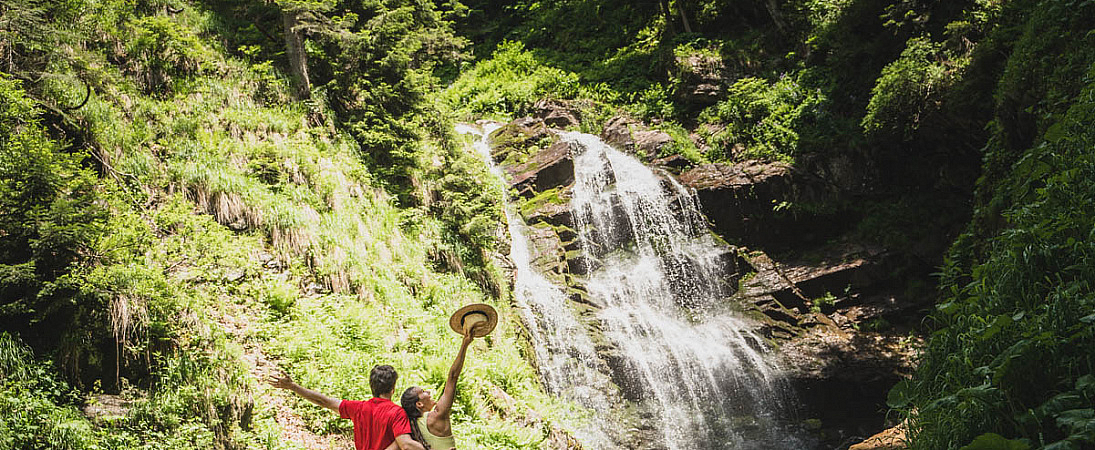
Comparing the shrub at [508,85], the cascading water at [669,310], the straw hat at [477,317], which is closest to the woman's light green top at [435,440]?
the straw hat at [477,317]

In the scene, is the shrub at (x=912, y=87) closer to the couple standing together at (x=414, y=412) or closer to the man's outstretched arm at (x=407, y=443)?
the couple standing together at (x=414, y=412)

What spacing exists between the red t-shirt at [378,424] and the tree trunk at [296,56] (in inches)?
387

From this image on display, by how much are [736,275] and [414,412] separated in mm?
12979

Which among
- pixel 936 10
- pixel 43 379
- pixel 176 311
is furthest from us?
pixel 936 10

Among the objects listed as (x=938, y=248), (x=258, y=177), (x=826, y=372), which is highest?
(x=258, y=177)

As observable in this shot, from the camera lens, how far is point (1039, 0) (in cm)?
816

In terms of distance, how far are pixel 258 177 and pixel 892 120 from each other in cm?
1441

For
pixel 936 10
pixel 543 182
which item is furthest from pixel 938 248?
pixel 543 182

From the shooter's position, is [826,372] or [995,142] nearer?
[995,142]

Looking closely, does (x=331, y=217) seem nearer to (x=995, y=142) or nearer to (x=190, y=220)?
(x=190, y=220)

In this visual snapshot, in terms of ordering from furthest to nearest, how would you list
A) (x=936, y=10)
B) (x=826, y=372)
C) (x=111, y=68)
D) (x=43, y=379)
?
1. (x=936, y=10)
2. (x=826, y=372)
3. (x=111, y=68)
4. (x=43, y=379)

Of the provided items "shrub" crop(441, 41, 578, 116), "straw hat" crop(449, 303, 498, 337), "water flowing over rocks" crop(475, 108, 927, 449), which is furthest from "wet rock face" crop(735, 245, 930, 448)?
"straw hat" crop(449, 303, 498, 337)

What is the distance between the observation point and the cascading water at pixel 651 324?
11.5m

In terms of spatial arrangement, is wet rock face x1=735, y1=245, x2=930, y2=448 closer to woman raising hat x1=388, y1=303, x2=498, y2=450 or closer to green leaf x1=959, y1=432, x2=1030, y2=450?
woman raising hat x1=388, y1=303, x2=498, y2=450
